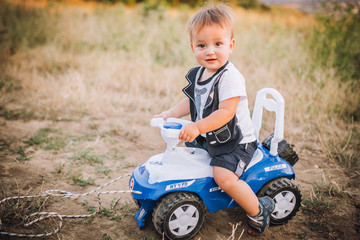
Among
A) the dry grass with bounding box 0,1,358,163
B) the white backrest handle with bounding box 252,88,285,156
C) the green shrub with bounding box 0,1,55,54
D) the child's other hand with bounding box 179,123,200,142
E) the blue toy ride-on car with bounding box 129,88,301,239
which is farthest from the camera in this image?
the green shrub with bounding box 0,1,55,54

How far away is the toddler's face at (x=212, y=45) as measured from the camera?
2023mm

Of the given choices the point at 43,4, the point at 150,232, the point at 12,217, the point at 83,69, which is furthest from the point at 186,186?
the point at 43,4

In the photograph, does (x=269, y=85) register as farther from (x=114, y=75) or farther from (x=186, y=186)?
(x=186, y=186)

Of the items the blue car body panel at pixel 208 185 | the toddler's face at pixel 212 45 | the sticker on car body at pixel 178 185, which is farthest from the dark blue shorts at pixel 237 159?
the toddler's face at pixel 212 45

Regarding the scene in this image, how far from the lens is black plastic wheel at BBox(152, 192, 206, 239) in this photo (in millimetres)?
2029

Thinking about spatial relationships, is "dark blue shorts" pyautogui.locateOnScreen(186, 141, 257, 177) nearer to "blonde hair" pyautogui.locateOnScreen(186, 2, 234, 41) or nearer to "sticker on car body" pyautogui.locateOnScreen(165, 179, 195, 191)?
"sticker on car body" pyautogui.locateOnScreen(165, 179, 195, 191)

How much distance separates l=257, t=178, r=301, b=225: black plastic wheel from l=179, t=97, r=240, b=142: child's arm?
0.73m

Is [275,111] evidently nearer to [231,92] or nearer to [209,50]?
[231,92]

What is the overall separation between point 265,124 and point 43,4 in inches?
334

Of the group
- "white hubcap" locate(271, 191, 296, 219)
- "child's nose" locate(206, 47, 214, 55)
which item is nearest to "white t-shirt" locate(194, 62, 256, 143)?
"child's nose" locate(206, 47, 214, 55)

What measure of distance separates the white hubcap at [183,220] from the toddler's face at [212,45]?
3.55 feet

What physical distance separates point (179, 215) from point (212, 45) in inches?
50.3

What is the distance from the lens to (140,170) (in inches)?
87.5

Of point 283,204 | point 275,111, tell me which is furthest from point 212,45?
point 283,204
